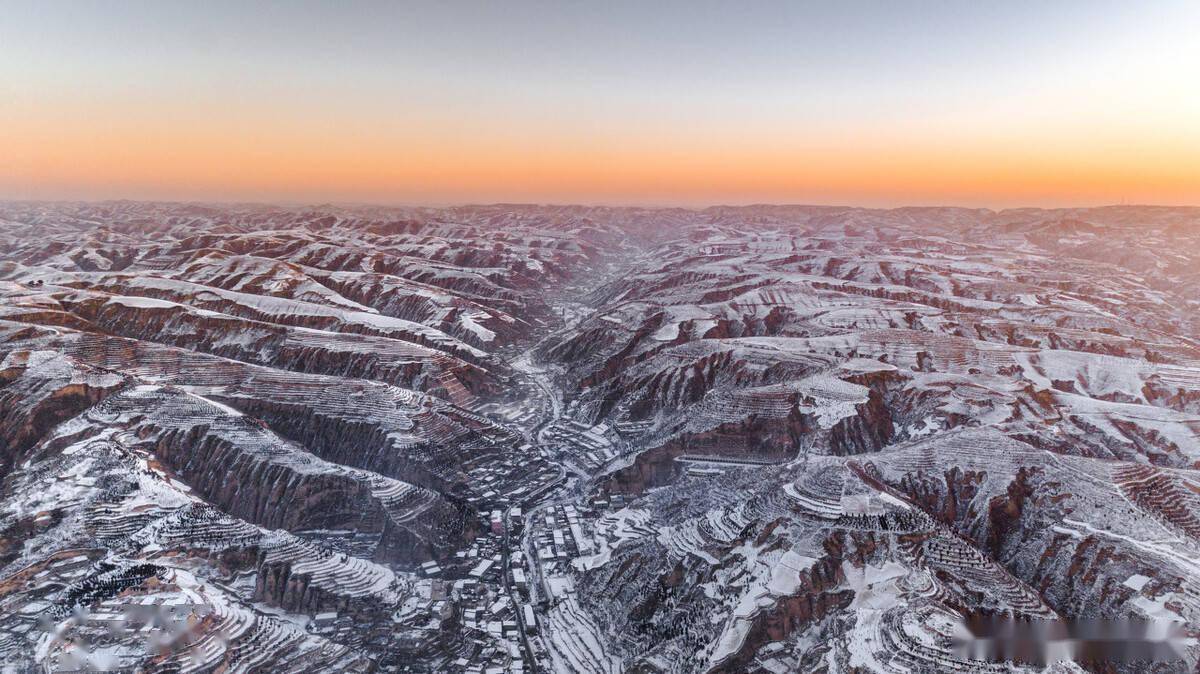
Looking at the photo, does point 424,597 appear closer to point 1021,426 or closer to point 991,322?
point 1021,426

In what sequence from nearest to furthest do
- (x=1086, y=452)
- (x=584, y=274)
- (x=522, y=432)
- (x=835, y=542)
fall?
1. (x=835, y=542)
2. (x=1086, y=452)
3. (x=522, y=432)
4. (x=584, y=274)

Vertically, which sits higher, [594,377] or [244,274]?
[244,274]

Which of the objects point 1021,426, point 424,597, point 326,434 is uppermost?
point 1021,426

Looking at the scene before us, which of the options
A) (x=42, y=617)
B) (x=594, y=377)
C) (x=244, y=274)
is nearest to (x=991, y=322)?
(x=594, y=377)

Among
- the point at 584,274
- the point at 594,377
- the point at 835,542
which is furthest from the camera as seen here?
the point at 584,274

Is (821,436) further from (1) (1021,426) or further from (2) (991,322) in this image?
(2) (991,322)

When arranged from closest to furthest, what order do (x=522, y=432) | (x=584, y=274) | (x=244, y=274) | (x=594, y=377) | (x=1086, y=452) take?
Result: (x=1086, y=452)
(x=522, y=432)
(x=594, y=377)
(x=244, y=274)
(x=584, y=274)

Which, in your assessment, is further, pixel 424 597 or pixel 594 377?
pixel 594 377

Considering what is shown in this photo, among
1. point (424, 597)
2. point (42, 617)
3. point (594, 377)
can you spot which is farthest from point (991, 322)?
point (42, 617)

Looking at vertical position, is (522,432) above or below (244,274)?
below
